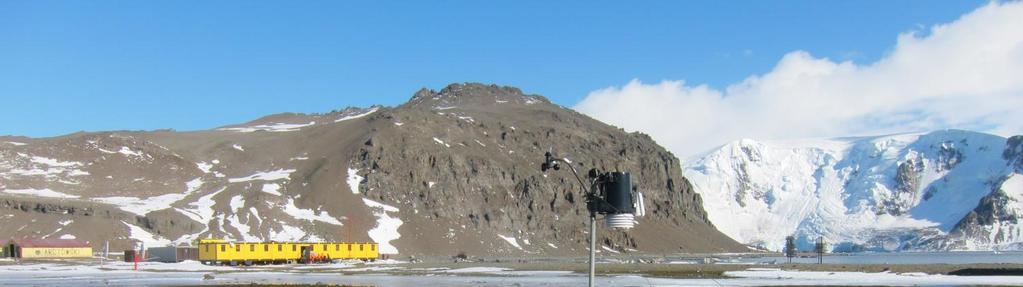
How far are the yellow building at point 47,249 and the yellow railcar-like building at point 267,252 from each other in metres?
35.4

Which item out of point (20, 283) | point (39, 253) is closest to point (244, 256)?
point (39, 253)

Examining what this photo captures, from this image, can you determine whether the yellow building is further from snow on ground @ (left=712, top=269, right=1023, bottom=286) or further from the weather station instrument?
the weather station instrument

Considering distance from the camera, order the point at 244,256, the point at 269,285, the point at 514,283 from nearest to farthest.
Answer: the point at 269,285, the point at 514,283, the point at 244,256

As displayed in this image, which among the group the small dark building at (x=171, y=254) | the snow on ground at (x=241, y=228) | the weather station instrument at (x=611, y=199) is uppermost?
the weather station instrument at (x=611, y=199)

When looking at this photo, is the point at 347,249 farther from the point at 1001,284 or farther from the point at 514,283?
the point at 1001,284

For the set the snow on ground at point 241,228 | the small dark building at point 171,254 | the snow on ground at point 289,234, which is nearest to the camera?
the small dark building at point 171,254

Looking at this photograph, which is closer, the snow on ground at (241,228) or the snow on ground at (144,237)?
the snow on ground at (144,237)

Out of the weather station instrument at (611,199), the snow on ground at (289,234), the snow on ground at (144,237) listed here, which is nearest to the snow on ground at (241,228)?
the snow on ground at (289,234)

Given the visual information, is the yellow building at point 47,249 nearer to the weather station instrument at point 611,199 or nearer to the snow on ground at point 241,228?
the snow on ground at point 241,228

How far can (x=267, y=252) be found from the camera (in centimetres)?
13212

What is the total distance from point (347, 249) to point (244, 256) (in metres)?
20.5

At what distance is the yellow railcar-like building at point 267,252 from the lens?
12662cm

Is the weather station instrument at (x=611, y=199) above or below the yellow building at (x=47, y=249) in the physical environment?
above

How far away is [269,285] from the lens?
219 feet
